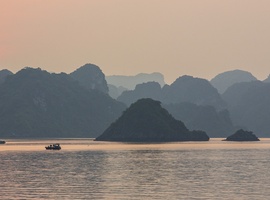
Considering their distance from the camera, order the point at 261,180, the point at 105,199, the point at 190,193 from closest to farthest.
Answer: the point at 105,199 < the point at 190,193 < the point at 261,180

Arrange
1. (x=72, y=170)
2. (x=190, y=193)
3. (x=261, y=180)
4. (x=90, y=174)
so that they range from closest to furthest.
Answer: (x=190, y=193) < (x=261, y=180) < (x=90, y=174) < (x=72, y=170)

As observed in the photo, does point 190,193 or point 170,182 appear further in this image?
point 170,182

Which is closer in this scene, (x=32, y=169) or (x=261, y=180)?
(x=261, y=180)

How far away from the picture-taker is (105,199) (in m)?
98.6

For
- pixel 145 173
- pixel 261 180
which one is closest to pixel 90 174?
pixel 145 173

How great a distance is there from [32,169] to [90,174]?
24.2 metres

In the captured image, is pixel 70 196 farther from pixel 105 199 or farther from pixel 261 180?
pixel 261 180

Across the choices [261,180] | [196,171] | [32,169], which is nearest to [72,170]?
[32,169]

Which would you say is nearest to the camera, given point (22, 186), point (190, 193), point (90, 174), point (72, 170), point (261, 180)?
point (190, 193)

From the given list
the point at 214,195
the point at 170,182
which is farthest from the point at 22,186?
the point at 214,195

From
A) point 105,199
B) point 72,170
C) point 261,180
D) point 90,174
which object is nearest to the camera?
point 105,199

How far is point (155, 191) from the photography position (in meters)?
109

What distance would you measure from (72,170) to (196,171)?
29.5 metres

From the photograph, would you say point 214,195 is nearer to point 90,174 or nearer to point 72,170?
point 90,174
